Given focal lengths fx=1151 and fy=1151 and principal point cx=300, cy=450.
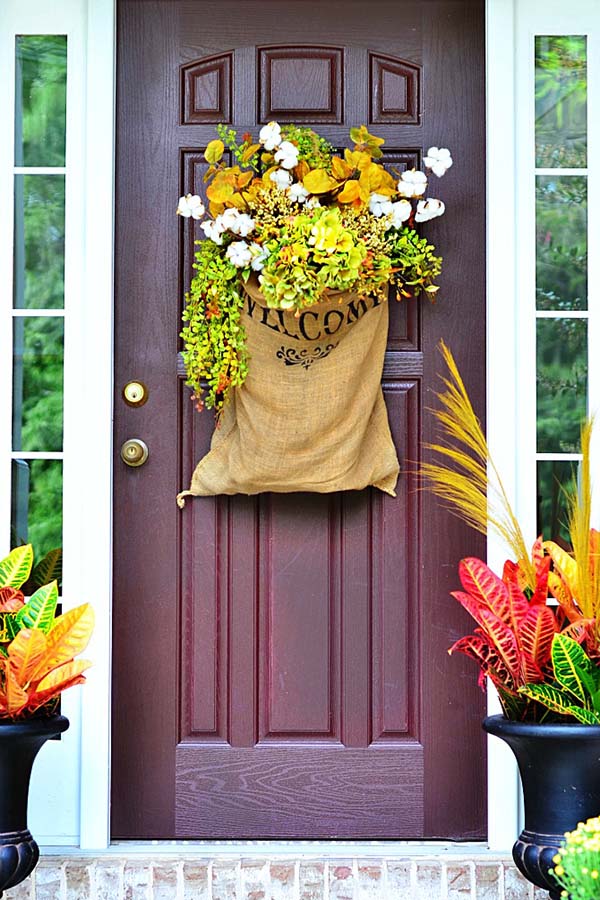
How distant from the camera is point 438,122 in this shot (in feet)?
9.45

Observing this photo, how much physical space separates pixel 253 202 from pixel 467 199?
0.56 m

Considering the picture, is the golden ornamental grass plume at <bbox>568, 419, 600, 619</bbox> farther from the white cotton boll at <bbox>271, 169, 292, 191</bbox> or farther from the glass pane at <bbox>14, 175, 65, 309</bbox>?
the glass pane at <bbox>14, 175, 65, 309</bbox>

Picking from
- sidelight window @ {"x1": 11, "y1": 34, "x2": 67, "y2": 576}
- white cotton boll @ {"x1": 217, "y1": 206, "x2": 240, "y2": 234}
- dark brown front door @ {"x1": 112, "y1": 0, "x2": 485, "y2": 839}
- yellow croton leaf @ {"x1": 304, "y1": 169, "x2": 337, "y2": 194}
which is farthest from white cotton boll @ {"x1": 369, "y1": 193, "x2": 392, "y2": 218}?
sidelight window @ {"x1": 11, "y1": 34, "x2": 67, "y2": 576}

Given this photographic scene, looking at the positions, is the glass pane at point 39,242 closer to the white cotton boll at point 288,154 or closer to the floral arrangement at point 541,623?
the white cotton boll at point 288,154

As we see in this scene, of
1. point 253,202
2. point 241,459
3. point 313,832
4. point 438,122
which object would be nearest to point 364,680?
point 313,832

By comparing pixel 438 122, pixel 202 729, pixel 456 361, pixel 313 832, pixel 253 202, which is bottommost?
pixel 313 832

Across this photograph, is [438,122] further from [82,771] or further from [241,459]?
[82,771]

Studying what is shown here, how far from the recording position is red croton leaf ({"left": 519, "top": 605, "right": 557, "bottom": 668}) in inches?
89.0

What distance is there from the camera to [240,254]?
2.65 m

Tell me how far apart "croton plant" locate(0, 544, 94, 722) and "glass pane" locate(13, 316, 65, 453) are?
0.57 m

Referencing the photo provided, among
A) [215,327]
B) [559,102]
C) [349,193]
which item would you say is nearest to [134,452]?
[215,327]

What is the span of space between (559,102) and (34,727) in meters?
1.92

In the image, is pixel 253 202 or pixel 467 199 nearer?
pixel 253 202

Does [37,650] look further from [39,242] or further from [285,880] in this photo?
[39,242]
